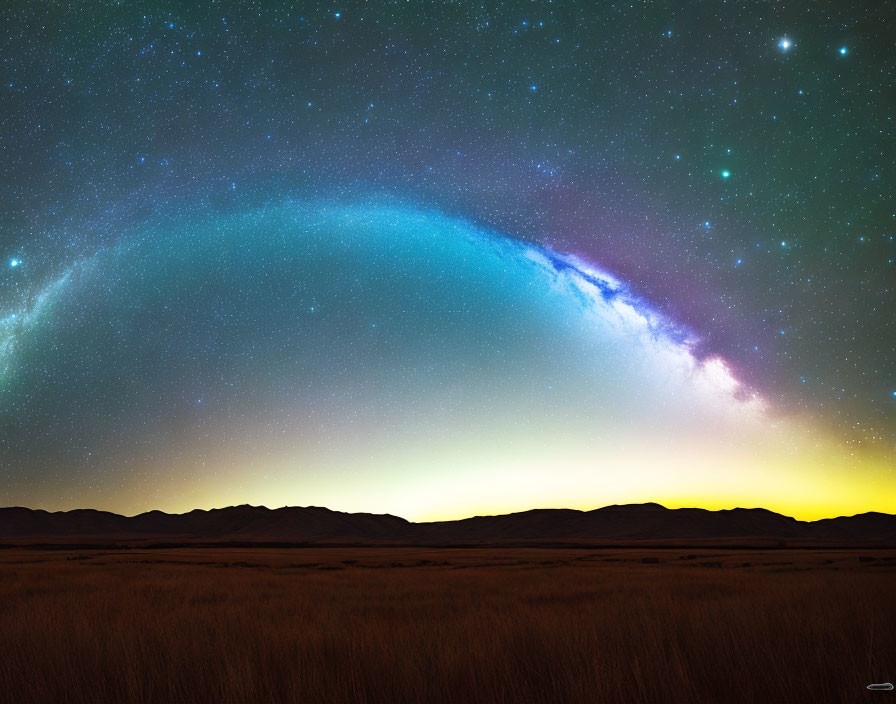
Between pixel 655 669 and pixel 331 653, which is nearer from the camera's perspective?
pixel 655 669

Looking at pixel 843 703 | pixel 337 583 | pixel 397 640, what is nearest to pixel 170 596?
pixel 337 583

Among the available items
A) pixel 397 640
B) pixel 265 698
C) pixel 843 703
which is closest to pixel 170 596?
pixel 397 640

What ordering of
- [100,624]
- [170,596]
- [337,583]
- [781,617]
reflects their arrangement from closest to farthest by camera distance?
1. [781,617]
2. [100,624]
3. [170,596]
4. [337,583]

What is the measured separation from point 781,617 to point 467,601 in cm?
812

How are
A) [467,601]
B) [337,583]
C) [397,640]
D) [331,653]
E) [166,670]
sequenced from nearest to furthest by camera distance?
[166,670] → [331,653] → [397,640] → [467,601] → [337,583]

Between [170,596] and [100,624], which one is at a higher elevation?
[100,624]

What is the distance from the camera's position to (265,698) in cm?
439

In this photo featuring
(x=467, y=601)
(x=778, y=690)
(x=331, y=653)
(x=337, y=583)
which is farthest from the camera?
(x=337, y=583)

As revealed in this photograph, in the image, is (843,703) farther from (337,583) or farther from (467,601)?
(337,583)

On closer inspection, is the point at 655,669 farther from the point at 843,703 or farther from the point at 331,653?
the point at 331,653

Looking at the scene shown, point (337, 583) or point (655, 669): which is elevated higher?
point (655, 669)

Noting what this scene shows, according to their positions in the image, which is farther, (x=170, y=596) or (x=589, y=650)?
(x=170, y=596)

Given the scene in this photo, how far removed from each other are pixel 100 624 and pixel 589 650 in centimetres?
621

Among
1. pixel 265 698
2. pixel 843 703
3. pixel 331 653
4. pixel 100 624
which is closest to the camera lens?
pixel 843 703
